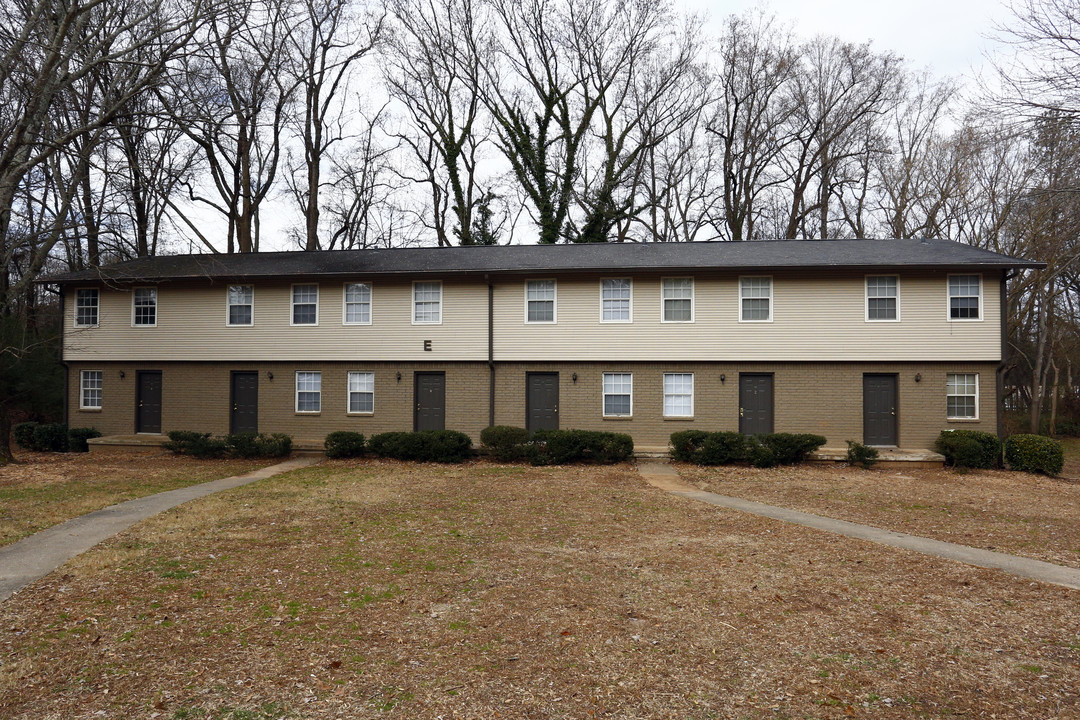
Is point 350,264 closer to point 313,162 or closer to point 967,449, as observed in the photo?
point 313,162

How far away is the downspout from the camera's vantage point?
18469mm

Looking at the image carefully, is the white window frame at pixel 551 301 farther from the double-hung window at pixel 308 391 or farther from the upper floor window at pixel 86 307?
the upper floor window at pixel 86 307

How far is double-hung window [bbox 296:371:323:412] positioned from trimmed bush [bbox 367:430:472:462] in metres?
3.47

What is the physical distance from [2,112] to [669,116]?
90.3 ft

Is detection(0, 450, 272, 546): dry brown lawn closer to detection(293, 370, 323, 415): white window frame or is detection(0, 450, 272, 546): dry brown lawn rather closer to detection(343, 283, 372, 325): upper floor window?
detection(293, 370, 323, 415): white window frame

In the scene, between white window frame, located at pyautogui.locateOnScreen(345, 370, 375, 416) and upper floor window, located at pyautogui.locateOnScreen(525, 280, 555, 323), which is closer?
upper floor window, located at pyautogui.locateOnScreen(525, 280, 555, 323)

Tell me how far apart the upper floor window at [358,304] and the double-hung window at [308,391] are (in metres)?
1.97

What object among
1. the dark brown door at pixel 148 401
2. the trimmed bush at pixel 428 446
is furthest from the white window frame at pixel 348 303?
the dark brown door at pixel 148 401

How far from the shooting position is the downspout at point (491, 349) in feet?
60.6

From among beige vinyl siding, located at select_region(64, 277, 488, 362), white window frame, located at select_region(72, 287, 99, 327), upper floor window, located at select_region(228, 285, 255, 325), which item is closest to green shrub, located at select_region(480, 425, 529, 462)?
beige vinyl siding, located at select_region(64, 277, 488, 362)

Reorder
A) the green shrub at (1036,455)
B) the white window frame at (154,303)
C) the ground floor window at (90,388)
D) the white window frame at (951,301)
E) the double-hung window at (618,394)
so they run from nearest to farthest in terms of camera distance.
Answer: the green shrub at (1036,455), the white window frame at (951,301), the double-hung window at (618,394), the white window frame at (154,303), the ground floor window at (90,388)

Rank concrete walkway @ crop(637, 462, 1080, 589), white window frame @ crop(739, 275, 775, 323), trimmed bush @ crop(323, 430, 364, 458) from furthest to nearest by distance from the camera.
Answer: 1. white window frame @ crop(739, 275, 775, 323)
2. trimmed bush @ crop(323, 430, 364, 458)
3. concrete walkway @ crop(637, 462, 1080, 589)

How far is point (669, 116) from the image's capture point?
109ft

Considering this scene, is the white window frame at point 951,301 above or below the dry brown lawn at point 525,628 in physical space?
above
